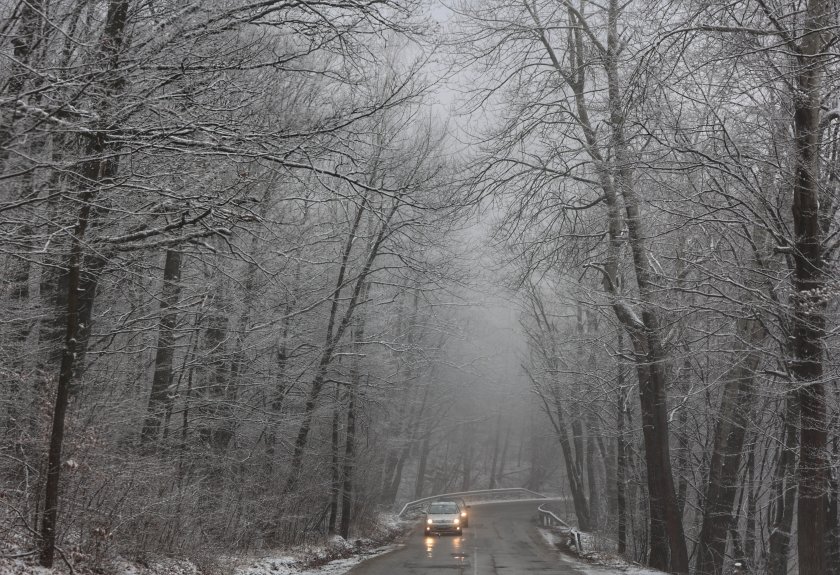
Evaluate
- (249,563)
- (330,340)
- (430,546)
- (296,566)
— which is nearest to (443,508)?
(430,546)

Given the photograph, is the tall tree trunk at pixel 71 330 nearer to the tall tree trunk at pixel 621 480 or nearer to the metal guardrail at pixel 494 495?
the tall tree trunk at pixel 621 480

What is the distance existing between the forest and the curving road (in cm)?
267

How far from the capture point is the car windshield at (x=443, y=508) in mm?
29031

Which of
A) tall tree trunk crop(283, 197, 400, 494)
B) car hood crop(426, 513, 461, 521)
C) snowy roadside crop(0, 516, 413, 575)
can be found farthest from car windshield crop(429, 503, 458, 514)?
tall tree trunk crop(283, 197, 400, 494)

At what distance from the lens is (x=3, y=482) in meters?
9.33

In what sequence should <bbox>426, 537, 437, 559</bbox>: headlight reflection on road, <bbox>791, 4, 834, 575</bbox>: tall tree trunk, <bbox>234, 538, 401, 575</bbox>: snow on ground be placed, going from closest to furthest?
<bbox>791, 4, 834, 575</bbox>: tall tree trunk → <bbox>234, 538, 401, 575</bbox>: snow on ground → <bbox>426, 537, 437, 559</bbox>: headlight reflection on road

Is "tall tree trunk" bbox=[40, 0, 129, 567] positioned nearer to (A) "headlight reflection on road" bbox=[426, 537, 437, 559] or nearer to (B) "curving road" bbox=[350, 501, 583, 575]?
(B) "curving road" bbox=[350, 501, 583, 575]

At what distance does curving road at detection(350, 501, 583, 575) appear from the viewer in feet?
54.1

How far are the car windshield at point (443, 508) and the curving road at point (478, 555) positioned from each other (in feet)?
3.42

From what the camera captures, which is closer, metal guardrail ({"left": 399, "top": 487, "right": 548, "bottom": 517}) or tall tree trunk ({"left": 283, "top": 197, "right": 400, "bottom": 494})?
tall tree trunk ({"left": 283, "top": 197, "right": 400, "bottom": 494})

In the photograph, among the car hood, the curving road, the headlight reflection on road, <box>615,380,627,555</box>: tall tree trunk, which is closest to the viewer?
the curving road

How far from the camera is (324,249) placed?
20.0 m

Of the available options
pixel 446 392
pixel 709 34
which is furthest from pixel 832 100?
pixel 446 392

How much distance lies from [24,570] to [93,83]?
4.92 meters
